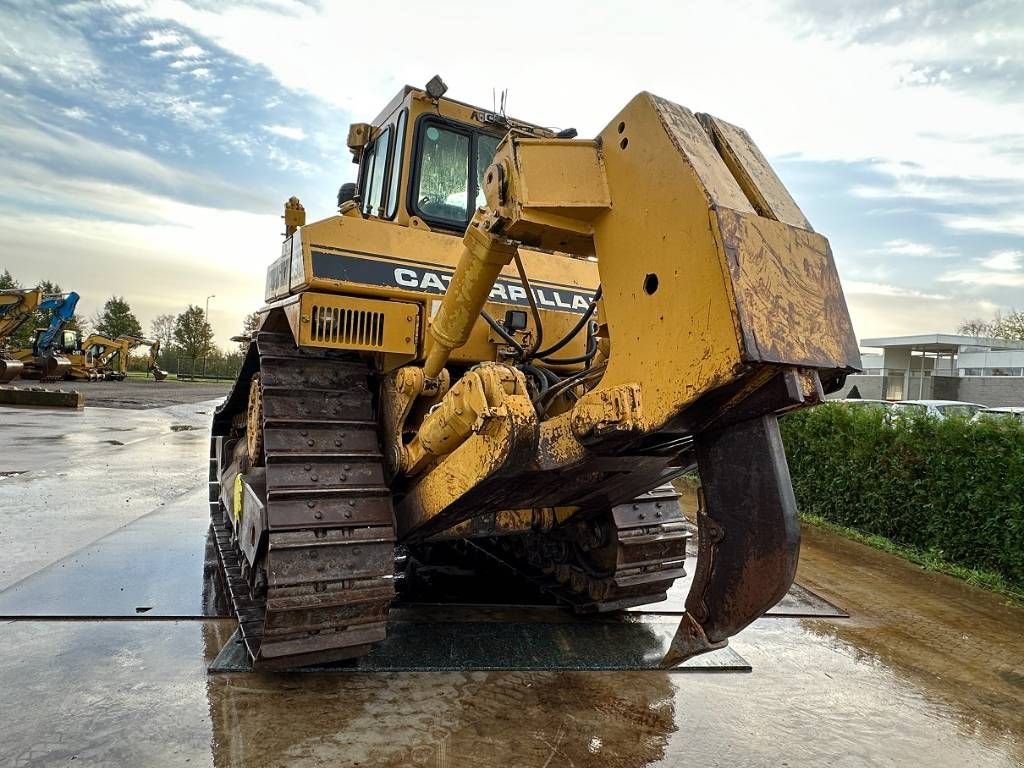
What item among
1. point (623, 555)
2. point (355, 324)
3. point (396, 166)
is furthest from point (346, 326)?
point (623, 555)

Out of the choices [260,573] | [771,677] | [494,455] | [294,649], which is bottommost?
[771,677]

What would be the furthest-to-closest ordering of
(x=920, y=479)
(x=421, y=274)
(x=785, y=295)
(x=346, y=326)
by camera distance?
1. (x=920, y=479)
2. (x=421, y=274)
3. (x=346, y=326)
4. (x=785, y=295)

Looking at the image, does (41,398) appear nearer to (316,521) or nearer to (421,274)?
(421,274)

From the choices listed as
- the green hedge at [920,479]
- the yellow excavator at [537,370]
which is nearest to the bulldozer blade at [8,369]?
the yellow excavator at [537,370]

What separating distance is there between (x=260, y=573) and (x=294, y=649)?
0.45 meters

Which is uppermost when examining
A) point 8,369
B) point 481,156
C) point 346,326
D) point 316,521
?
Result: point 481,156

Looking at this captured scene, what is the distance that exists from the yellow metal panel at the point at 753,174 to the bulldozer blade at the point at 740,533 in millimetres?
627

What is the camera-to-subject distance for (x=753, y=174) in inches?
90.7

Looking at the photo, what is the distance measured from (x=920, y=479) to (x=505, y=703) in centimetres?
544

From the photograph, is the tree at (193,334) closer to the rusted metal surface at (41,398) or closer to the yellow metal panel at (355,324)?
the rusted metal surface at (41,398)

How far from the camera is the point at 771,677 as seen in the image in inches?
149

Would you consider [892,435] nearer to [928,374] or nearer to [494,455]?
[494,455]

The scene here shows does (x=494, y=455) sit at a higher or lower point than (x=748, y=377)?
lower

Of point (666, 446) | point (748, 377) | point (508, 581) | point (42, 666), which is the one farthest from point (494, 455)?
point (508, 581)
